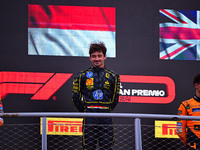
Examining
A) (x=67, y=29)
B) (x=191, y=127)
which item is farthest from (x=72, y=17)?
(x=191, y=127)

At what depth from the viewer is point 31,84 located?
416 cm

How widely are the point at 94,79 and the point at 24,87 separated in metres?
1.44

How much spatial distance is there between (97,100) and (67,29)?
1.60m

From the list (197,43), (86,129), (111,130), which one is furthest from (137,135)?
(197,43)

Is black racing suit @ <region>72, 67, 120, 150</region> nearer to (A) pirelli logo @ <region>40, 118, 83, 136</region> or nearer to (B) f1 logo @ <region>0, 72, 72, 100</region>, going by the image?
(A) pirelli logo @ <region>40, 118, 83, 136</region>

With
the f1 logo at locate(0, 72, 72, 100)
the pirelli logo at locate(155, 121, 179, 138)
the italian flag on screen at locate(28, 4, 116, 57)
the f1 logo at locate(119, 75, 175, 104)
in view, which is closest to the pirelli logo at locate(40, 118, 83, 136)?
the f1 logo at locate(0, 72, 72, 100)

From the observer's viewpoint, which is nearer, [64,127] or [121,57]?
[64,127]

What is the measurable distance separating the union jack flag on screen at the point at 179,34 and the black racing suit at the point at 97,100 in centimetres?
151

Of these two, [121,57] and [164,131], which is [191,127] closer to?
[164,131]

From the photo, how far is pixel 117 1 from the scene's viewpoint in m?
4.39

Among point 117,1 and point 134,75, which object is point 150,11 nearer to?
point 117,1

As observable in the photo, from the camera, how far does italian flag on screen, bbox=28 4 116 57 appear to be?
4211 millimetres

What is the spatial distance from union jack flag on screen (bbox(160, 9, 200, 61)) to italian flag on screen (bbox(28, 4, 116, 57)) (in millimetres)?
667

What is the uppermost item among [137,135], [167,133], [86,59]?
[86,59]
